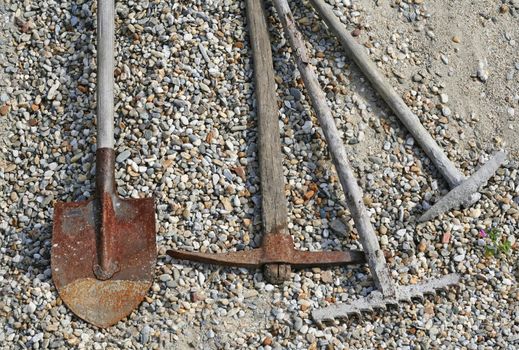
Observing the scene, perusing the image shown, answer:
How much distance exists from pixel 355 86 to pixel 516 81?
1088mm

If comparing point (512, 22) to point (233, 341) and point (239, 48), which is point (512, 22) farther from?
point (233, 341)

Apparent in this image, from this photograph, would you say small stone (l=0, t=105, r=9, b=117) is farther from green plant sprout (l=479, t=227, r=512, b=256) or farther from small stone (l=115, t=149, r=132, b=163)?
green plant sprout (l=479, t=227, r=512, b=256)

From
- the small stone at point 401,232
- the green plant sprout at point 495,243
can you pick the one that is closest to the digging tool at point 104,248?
the small stone at point 401,232

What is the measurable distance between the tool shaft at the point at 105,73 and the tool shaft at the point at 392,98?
4.41 ft

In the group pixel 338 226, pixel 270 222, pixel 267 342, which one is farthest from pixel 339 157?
pixel 267 342

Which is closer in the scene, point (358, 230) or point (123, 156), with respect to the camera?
point (358, 230)

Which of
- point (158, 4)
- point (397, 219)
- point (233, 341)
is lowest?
point (233, 341)

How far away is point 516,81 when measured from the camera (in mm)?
6336

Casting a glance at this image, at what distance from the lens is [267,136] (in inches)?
230

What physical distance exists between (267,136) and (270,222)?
58 cm

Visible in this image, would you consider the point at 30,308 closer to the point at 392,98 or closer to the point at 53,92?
the point at 53,92

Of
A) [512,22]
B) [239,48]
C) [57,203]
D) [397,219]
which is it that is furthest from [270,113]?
[512,22]

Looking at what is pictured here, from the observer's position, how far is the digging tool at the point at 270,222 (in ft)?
17.8

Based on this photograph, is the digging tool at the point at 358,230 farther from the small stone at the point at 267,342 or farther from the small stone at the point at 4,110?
the small stone at the point at 4,110
